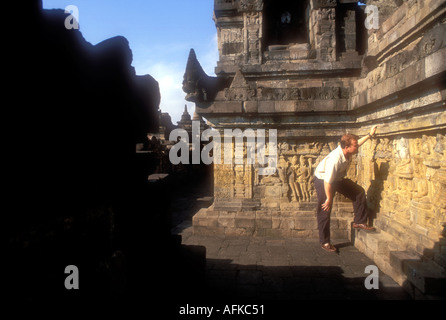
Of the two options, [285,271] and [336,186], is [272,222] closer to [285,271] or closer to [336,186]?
[336,186]

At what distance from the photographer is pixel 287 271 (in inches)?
134

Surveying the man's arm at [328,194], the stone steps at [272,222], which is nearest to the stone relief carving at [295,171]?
the stone steps at [272,222]

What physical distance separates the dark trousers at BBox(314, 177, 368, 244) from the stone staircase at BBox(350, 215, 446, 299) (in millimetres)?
253

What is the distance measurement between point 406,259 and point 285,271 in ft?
4.39

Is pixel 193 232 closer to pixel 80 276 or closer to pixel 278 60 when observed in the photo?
pixel 80 276

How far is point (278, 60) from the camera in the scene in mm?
8141

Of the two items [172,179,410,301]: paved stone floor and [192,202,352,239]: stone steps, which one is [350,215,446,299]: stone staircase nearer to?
[172,179,410,301]: paved stone floor

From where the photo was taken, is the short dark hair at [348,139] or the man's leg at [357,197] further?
the man's leg at [357,197]

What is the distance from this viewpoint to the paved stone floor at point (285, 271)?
287 cm

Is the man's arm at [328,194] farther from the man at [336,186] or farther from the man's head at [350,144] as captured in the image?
the man's head at [350,144]

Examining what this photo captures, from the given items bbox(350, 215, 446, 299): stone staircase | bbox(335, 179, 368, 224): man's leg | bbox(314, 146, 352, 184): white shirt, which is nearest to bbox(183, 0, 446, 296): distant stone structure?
bbox(350, 215, 446, 299): stone staircase

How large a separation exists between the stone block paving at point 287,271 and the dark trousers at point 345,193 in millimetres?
322
